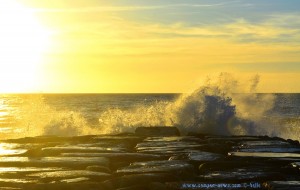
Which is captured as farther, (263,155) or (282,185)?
(263,155)

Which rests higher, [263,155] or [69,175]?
[69,175]

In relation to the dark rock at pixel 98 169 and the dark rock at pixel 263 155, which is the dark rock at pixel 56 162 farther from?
the dark rock at pixel 263 155

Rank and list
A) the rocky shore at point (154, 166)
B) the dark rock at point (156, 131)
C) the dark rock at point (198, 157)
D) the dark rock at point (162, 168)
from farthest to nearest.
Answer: the dark rock at point (156, 131) → the dark rock at point (198, 157) → the dark rock at point (162, 168) → the rocky shore at point (154, 166)

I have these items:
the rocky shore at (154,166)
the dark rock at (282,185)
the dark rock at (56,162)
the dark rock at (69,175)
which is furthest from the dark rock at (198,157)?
the dark rock at (282,185)

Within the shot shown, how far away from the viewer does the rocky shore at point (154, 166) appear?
7090 mm

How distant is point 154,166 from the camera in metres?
8.51

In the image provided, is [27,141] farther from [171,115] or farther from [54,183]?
[171,115]

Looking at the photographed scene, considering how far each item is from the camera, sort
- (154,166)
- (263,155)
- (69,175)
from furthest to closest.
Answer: (263,155)
(154,166)
(69,175)

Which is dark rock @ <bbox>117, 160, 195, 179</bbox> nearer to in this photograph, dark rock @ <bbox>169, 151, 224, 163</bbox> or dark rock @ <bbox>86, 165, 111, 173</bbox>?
dark rock @ <bbox>86, 165, 111, 173</bbox>

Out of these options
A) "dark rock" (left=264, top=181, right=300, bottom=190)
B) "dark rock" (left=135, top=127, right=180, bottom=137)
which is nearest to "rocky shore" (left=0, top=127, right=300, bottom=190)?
"dark rock" (left=264, top=181, right=300, bottom=190)

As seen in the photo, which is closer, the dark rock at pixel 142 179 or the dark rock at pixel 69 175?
the dark rock at pixel 142 179

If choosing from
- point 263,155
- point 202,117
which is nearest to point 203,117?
point 202,117

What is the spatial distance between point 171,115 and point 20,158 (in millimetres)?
12404

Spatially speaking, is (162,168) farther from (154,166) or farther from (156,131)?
(156,131)
